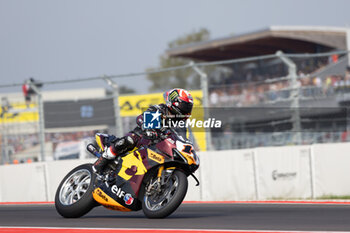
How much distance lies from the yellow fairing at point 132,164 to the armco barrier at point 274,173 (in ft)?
15.6

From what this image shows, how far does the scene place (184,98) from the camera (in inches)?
297

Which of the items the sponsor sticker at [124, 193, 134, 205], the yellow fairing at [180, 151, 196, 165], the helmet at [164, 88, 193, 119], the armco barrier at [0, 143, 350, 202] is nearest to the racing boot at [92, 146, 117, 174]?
the sponsor sticker at [124, 193, 134, 205]

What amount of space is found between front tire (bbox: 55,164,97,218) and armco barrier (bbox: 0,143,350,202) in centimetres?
453

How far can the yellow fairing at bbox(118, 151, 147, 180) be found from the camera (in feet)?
24.7

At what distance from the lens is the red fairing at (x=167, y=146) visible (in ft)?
23.9

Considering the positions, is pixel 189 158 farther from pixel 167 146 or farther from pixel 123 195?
pixel 123 195

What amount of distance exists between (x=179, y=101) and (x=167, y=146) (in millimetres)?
600

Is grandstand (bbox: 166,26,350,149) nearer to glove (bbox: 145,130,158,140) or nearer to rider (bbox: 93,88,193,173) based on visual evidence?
rider (bbox: 93,88,193,173)

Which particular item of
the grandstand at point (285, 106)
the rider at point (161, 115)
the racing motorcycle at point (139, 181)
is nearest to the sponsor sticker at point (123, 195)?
the racing motorcycle at point (139, 181)

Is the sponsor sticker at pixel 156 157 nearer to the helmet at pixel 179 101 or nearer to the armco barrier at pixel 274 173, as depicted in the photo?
the helmet at pixel 179 101

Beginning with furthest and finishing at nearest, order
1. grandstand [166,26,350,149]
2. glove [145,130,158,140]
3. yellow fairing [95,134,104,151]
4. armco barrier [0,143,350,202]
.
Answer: grandstand [166,26,350,149]
armco barrier [0,143,350,202]
yellow fairing [95,134,104,151]
glove [145,130,158,140]

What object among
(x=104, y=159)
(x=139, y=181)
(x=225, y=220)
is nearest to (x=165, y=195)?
(x=139, y=181)

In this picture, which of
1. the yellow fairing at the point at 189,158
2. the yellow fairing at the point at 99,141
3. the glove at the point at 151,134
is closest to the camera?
the yellow fairing at the point at 189,158

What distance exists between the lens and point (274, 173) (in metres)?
12.1
